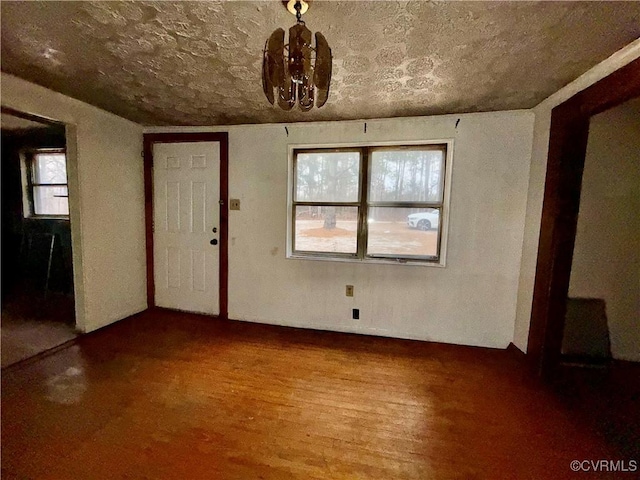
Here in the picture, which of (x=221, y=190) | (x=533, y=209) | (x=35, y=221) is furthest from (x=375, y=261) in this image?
(x=35, y=221)

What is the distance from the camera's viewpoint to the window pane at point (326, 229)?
2.99m

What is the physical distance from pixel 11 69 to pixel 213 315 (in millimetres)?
2641

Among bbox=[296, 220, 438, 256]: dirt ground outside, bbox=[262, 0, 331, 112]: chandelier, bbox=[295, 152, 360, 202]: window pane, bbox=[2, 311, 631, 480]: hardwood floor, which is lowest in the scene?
bbox=[2, 311, 631, 480]: hardwood floor

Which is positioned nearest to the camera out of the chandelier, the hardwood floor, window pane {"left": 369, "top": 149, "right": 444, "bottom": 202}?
the chandelier

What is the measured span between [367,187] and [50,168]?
4156 millimetres

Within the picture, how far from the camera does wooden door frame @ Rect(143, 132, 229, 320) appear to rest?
3.14m

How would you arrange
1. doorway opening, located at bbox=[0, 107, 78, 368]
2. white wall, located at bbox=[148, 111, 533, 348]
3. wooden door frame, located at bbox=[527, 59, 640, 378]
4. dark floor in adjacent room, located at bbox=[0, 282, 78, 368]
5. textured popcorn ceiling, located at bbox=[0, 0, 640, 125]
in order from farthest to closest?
doorway opening, located at bbox=[0, 107, 78, 368] → white wall, located at bbox=[148, 111, 533, 348] → dark floor in adjacent room, located at bbox=[0, 282, 78, 368] → wooden door frame, located at bbox=[527, 59, 640, 378] → textured popcorn ceiling, located at bbox=[0, 0, 640, 125]

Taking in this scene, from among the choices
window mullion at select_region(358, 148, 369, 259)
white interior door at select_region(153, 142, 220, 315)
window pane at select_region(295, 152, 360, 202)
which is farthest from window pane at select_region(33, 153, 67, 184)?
window mullion at select_region(358, 148, 369, 259)

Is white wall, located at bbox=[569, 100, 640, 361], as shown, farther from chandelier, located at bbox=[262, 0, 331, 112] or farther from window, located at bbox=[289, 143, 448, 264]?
chandelier, located at bbox=[262, 0, 331, 112]

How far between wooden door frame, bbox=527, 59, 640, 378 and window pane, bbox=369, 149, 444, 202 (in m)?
0.86

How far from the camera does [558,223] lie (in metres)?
2.07

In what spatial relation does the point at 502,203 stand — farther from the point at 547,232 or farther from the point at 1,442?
the point at 1,442

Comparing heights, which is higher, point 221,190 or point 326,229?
point 221,190

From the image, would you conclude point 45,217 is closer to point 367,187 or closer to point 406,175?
point 367,187
